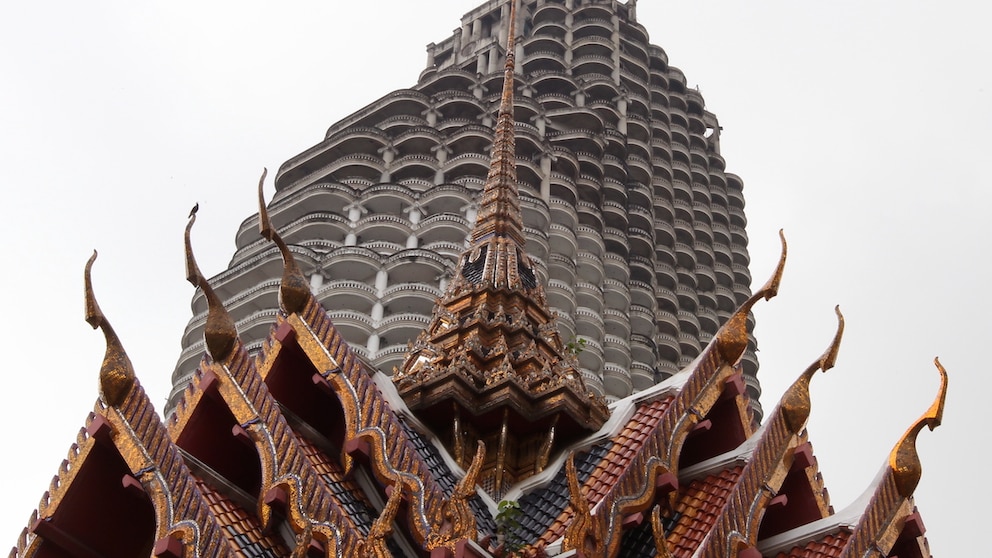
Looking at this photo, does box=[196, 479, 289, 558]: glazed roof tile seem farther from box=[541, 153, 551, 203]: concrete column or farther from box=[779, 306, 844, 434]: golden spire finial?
box=[541, 153, 551, 203]: concrete column

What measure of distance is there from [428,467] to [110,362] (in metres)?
2.83

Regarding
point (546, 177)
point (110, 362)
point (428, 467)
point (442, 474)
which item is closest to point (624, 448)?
point (442, 474)

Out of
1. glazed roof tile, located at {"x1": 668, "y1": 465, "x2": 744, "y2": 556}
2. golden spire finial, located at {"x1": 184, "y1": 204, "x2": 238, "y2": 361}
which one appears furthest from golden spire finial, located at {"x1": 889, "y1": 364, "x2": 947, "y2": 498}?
golden spire finial, located at {"x1": 184, "y1": 204, "x2": 238, "y2": 361}

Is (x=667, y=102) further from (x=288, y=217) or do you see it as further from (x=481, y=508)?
(x=481, y=508)

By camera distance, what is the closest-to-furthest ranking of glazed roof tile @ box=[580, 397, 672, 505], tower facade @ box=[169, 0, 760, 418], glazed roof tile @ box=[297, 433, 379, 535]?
glazed roof tile @ box=[297, 433, 379, 535], glazed roof tile @ box=[580, 397, 672, 505], tower facade @ box=[169, 0, 760, 418]

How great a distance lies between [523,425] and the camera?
1359 cm

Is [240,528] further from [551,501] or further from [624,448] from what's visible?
[624,448]

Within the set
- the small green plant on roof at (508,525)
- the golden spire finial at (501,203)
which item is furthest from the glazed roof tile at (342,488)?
the golden spire finial at (501,203)

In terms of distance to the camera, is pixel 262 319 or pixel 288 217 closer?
pixel 262 319

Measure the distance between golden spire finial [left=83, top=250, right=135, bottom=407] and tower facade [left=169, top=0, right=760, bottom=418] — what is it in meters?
30.2

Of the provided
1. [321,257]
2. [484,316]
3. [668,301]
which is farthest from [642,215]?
[484,316]

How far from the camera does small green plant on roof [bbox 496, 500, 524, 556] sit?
1215 cm

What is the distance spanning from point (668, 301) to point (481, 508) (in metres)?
55.5

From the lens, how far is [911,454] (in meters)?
12.9
